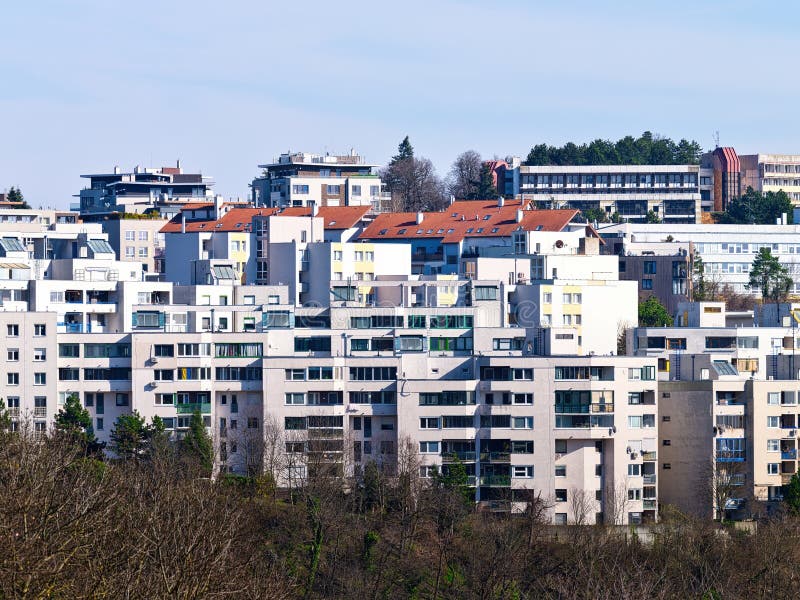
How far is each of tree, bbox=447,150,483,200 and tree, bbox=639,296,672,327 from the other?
37.5 meters

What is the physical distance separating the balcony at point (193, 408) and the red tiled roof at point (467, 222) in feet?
89.8

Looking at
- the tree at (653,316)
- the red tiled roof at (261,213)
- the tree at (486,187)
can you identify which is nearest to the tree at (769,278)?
the tree at (653,316)

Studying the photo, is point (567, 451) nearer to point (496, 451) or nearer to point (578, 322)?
point (496, 451)

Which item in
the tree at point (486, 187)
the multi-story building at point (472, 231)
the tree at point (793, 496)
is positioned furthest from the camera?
the tree at point (486, 187)

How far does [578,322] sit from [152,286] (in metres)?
16.3

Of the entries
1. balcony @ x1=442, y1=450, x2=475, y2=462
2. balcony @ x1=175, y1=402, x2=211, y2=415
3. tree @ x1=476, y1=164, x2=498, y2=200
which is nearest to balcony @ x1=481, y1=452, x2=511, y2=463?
balcony @ x1=442, y1=450, x2=475, y2=462

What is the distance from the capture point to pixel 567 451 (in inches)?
2520

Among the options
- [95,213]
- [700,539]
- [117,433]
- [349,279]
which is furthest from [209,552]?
[95,213]

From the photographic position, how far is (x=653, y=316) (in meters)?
84.6

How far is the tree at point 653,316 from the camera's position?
8388 cm

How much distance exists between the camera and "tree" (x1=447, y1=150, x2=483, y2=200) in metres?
125

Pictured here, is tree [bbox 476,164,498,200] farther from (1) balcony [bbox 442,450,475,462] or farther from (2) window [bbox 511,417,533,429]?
(1) balcony [bbox 442,450,475,462]

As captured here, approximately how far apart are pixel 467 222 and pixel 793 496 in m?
35.3

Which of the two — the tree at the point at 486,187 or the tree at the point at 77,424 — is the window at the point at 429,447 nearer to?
the tree at the point at 77,424
